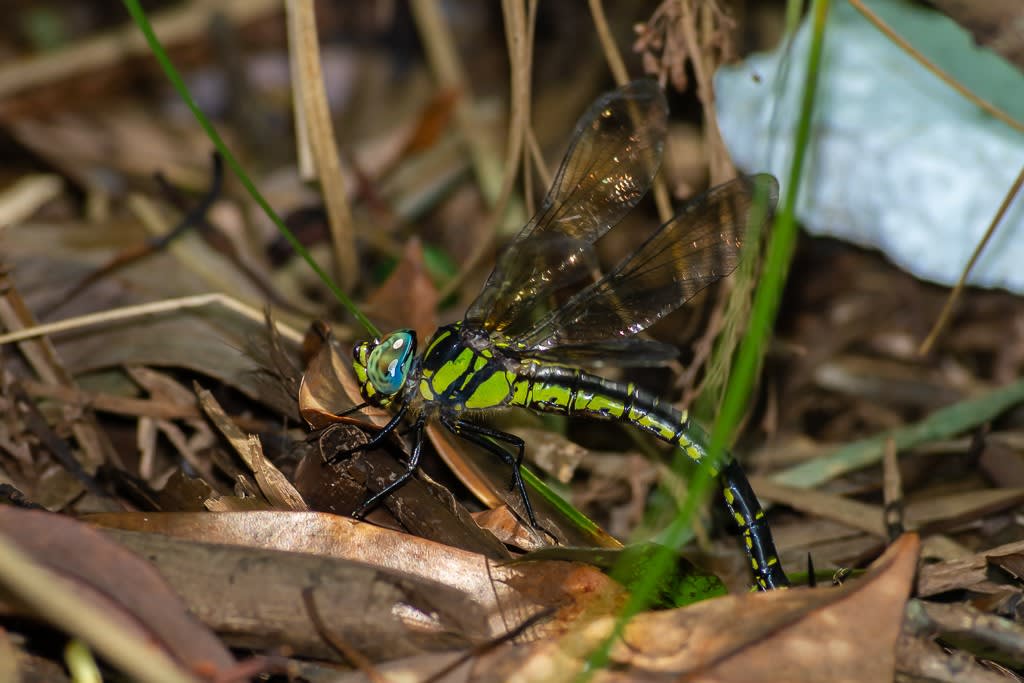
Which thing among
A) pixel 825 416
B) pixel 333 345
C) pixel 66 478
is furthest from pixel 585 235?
pixel 66 478

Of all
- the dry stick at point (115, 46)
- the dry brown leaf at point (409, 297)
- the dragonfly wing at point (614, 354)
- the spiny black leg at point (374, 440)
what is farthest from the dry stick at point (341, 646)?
the dry stick at point (115, 46)

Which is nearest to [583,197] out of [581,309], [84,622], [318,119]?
[581,309]

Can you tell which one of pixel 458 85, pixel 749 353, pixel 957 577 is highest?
pixel 458 85

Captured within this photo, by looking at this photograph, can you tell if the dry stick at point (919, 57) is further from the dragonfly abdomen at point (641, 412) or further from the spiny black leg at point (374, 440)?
the spiny black leg at point (374, 440)

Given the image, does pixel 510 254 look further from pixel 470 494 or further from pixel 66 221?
pixel 66 221

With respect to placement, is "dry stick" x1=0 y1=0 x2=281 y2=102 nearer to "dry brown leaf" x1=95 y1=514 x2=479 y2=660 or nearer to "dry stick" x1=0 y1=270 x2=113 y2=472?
"dry stick" x1=0 y1=270 x2=113 y2=472

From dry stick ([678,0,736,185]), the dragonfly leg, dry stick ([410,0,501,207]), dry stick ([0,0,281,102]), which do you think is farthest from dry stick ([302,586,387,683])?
dry stick ([0,0,281,102])

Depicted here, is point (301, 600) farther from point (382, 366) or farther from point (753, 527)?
point (753, 527)
